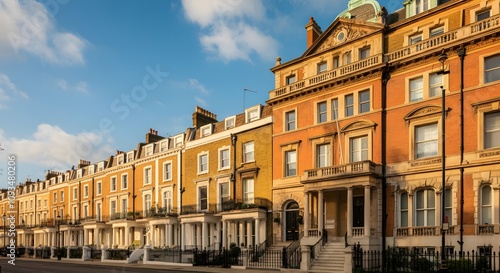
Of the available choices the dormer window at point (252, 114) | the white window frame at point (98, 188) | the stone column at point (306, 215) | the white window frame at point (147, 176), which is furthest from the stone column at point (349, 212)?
the white window frame at point (98, 188)

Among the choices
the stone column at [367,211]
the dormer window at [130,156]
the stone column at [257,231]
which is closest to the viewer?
the stone column at [367,211]

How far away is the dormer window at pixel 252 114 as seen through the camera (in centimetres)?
3250

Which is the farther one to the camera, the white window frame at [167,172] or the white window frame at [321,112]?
the white window frame at [167,172]

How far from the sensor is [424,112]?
22672 mm

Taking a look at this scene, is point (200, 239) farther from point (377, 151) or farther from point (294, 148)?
point (377, 151)

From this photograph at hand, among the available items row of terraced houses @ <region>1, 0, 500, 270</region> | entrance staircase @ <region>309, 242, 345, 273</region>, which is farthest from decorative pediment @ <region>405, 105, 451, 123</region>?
entrance staircase @ <region>309, 242, 345, 273</region>

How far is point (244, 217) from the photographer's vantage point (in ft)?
98.3

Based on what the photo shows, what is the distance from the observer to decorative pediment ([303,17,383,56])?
26.0 metres

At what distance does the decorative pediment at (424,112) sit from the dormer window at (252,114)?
12289 millimetres

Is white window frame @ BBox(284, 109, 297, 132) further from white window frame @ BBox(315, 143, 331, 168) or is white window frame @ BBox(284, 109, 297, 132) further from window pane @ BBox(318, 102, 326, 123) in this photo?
white window frame @ BBox(315, 143, 331, 168)

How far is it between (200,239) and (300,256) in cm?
1272

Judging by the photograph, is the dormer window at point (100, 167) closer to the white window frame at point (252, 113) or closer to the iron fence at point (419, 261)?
the white window frame at point (252, 113)

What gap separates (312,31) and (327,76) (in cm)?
500

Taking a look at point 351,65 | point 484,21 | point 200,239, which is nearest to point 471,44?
point 484,21
